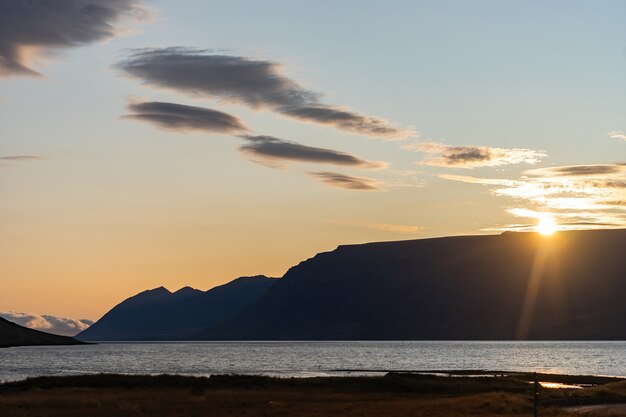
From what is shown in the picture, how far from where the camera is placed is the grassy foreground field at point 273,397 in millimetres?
68875

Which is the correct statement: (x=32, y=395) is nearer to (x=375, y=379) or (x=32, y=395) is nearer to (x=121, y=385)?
(x=121, y=385)

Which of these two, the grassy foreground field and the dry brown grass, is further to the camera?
the grassy foreground field

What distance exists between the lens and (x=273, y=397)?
278ft

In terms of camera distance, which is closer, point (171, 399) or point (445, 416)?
point (445, 416)

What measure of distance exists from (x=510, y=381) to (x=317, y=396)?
3744 centimetres

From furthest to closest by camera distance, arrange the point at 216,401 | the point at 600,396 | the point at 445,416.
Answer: the point at 600,396 < the point at 216,401 < the point at 445,416

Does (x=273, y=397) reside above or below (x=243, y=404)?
above

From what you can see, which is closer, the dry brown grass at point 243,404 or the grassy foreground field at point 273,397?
the dry brown grass at point 243,404

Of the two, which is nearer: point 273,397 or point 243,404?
point 243,404

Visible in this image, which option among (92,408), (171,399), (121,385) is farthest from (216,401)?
(121,385)

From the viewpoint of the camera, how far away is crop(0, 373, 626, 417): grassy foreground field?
68.9 meters

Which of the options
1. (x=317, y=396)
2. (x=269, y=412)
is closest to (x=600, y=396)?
(x=317, y=396)

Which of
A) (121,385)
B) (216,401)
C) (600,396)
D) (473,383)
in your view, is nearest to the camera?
(216,401)

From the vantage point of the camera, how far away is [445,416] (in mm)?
63312
